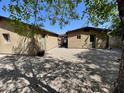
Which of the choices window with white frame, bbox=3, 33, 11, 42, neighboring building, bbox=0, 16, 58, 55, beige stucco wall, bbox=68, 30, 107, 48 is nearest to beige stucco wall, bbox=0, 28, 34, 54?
neighboring building, bbox=0, 16, 58, 55

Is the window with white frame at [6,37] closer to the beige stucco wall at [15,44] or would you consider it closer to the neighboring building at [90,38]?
the beige stucco wall at [15,44]

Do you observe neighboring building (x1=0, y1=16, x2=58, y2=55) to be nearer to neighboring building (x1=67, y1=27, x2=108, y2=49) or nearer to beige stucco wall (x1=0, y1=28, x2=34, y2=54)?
beige stucco wall (x1=0, y1=28, x2=34, y2=54)

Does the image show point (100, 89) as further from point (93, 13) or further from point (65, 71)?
point (93, 13)

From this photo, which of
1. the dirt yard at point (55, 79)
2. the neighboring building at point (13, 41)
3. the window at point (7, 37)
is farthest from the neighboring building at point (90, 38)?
the dirt yard at point (55, 79)

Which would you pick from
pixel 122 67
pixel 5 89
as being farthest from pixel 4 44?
pixel 122 67

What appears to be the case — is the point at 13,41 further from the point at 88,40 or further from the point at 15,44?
the point at 88,40

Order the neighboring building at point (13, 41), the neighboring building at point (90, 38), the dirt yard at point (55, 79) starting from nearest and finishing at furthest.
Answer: the dirt yard at point (55, 79), the neighboring building at point (13, 41), the neighboring building at point (90, 38)

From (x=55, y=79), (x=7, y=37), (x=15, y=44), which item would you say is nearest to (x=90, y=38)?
(x=15, y=44)

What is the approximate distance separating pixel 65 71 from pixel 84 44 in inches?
592

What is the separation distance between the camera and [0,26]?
54.4ft

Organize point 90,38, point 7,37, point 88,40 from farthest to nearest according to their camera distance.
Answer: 1. point 90,38
2. point 88,40
3. point 7,37

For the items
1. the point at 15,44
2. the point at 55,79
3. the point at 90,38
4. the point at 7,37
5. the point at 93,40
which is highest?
the point at 7,37

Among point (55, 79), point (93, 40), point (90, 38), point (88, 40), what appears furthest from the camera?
point (93, 40)

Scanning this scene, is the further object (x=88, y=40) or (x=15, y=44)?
(x=88, y=40)
